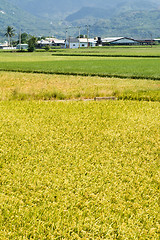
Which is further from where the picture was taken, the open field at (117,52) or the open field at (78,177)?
the open field at (117,52)

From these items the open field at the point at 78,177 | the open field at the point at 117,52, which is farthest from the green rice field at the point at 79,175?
the open field at the point at 117,52

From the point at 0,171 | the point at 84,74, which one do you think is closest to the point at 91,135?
the point at 0,171

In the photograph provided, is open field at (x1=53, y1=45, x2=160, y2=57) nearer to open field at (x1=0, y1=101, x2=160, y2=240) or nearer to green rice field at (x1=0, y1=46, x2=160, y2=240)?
green rice field at (x1=0, y1=46, x2=160, y2=240)

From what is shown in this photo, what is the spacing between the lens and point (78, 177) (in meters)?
5.96

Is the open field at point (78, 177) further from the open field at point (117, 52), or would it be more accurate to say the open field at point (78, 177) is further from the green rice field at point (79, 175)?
the open field at point (117, 52)

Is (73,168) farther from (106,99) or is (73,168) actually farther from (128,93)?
(128,93)

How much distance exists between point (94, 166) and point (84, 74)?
24153 mm

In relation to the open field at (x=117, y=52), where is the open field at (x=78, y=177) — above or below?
below

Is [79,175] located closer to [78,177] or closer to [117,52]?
[78,177]

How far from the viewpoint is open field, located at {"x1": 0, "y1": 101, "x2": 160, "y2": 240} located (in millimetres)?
4496

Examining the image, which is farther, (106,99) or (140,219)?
(106,99)

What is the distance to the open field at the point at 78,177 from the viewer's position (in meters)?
4.50

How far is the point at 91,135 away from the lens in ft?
28.4

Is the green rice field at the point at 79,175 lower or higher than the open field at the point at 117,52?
lower
